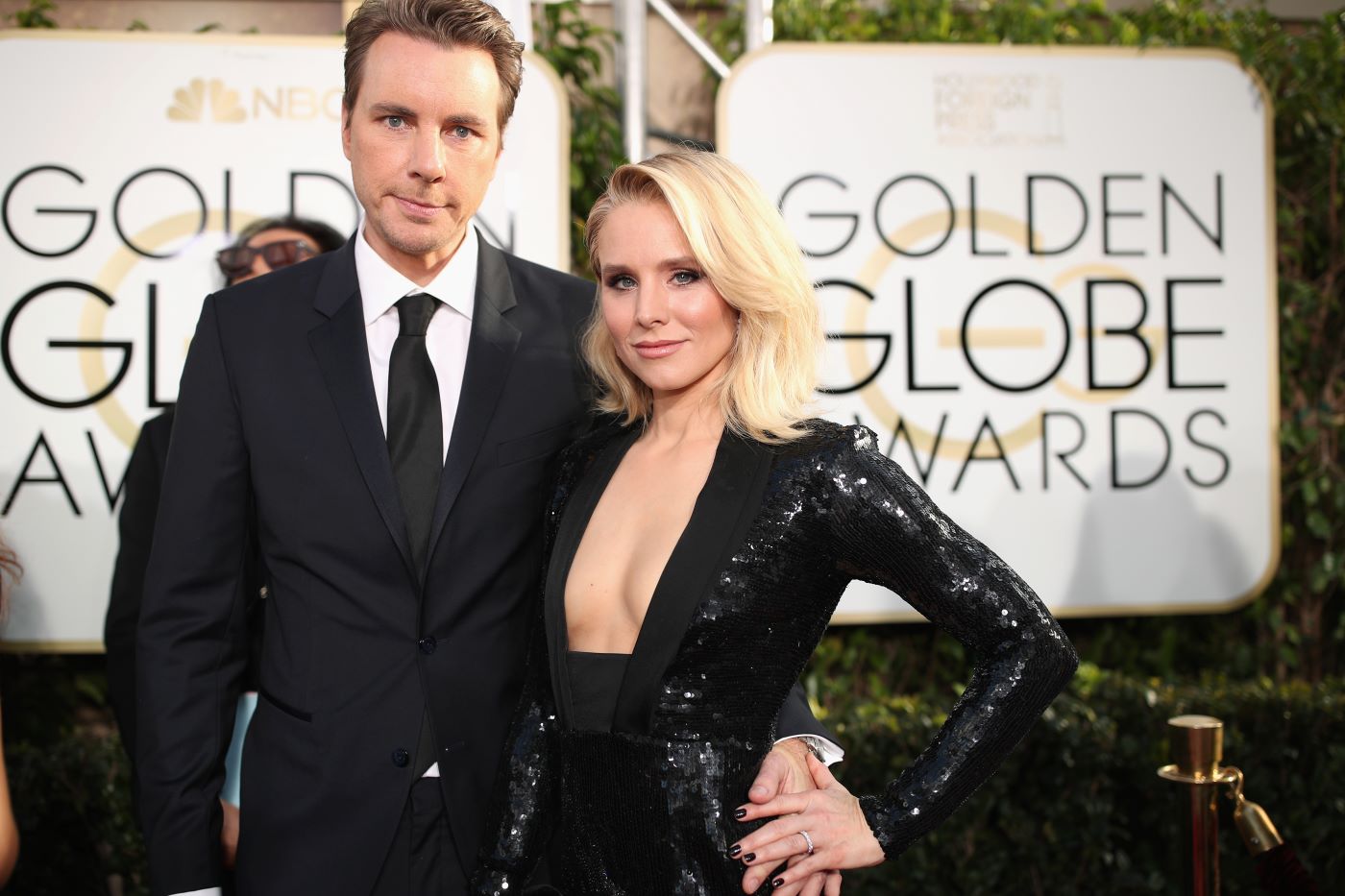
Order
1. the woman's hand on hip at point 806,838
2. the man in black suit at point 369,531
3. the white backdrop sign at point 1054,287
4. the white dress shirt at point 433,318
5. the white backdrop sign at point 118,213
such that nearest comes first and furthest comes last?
the woman's hand on hip at point 806,838 → the man in black suit at point 369,531 → the white dress shirt at point 433,318 → the white backdrop sign at point 118,213 → the white backdrop sign at point 1054,287

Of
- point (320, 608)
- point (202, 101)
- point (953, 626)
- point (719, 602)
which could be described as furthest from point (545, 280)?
point (202, 101)

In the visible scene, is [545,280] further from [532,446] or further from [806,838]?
[806,838]

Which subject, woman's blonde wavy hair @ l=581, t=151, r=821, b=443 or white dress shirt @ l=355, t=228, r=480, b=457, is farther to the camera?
white dress shirt @ l=355, t=228, r=480, b=457

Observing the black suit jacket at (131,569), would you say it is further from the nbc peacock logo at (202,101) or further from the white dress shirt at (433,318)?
the nbc peacock logo at (202,101)

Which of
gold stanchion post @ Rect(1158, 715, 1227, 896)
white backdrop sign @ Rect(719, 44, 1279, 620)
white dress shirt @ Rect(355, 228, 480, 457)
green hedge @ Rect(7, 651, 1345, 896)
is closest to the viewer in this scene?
white dress shirt @ Rect(355, 228, 480, 457)

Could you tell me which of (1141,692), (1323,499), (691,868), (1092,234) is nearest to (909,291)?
(1092,234)

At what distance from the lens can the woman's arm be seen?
1.60 meters

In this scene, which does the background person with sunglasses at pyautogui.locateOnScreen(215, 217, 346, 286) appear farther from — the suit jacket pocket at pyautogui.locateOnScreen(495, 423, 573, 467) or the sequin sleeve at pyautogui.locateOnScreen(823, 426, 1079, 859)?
the sequin sleeve at pyautogui.locateOnScreen(823, 426, 1079, 859)

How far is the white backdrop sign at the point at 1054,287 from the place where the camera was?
4539mm

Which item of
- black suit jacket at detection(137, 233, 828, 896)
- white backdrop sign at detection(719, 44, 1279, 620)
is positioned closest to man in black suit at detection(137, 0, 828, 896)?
black suit jacket at detection(137, 233, 828, 896)

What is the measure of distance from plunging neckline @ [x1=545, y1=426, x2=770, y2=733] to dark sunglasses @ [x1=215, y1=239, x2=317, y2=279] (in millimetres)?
1881

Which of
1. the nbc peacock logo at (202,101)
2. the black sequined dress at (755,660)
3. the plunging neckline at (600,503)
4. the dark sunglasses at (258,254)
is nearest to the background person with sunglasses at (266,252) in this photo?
the dark sunglasses at (258,254)

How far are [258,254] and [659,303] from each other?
6.34 feet

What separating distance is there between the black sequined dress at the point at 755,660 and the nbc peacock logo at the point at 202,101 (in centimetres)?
322
